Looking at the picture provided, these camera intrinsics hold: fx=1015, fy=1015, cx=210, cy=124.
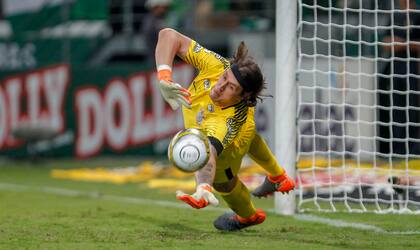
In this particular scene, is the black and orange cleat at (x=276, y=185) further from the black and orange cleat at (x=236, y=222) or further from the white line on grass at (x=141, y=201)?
the white line on grass at (x=141, y=201)

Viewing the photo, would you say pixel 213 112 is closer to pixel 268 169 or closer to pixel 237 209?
pixel 237 209

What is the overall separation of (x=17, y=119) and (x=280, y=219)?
9.00 m

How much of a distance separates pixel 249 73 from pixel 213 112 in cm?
44

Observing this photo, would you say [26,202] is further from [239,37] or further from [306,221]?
[239,37]

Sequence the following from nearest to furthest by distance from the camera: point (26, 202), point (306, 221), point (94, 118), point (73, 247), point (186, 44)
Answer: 1. point (73, 247)
2. point (186, 44)
3. point (306, 221)
4. point (26, 202)
5. point (94, 118)

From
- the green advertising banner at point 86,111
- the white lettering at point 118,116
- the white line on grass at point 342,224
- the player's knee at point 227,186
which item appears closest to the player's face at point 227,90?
the player's knee at point 227,186

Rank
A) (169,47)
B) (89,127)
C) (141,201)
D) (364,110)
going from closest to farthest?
1. (169,47)
2. (141,201)
3. (364,110)
4. (89,127)

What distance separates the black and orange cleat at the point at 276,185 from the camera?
27.2 feet

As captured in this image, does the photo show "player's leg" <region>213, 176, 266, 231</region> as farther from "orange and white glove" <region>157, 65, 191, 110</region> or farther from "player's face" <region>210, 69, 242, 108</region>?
"orange and white glove" <region>157, 65, 191, 110</region>

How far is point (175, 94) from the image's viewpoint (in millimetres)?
7051

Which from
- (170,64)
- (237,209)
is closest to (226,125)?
(170,64)

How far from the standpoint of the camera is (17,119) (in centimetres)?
1700

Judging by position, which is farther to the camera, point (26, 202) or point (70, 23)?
point (70, 23)

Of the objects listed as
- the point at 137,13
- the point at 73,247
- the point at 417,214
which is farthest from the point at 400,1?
the point at 137,13
